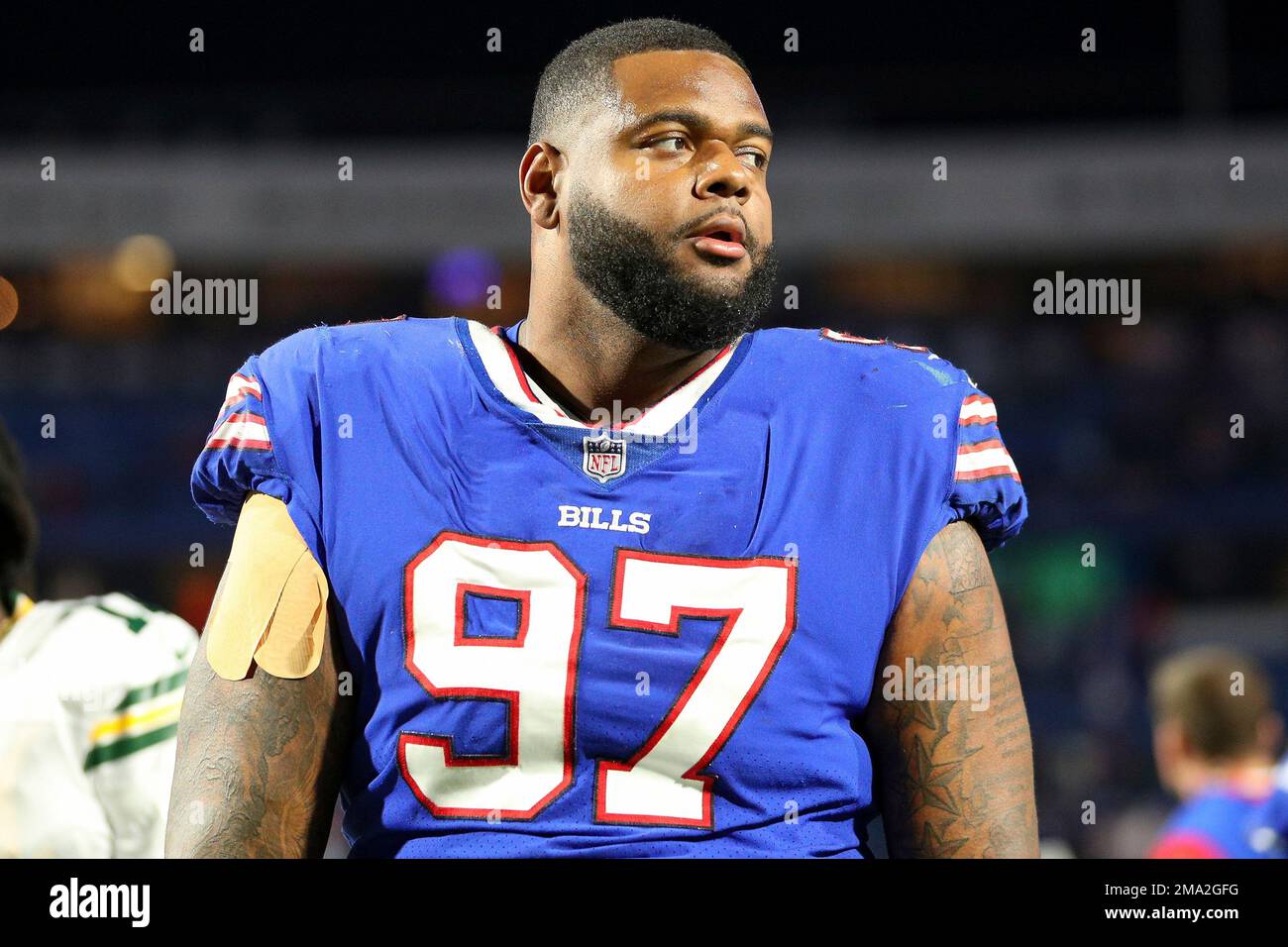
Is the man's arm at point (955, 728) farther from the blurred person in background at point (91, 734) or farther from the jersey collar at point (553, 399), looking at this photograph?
the blurred person in background at point (91, 734)

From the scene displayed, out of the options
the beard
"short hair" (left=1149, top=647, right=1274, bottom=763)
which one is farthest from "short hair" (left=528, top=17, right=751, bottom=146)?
"short hair" (left=1149, top=647, right=1274, bottom=763)

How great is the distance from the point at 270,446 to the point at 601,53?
543 mm

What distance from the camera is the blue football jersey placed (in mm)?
1468

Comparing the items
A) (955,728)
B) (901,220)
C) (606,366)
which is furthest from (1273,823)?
(901,220)

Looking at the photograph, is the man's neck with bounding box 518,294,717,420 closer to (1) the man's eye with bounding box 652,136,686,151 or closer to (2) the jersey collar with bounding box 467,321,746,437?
(2) the jersey collar with bounding box 467,321,746,437

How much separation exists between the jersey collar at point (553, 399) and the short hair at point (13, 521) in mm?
1354

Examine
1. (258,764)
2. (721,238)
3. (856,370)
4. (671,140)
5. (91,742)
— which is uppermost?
(671,140)

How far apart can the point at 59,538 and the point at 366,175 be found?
3.35m

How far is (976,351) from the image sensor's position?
11344 millimetres

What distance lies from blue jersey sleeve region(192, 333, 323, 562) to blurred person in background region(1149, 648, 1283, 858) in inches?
95.5

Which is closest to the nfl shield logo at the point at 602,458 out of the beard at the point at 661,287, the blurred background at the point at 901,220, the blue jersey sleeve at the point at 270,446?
the beard at the point at 661,287

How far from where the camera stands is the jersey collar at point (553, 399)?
1.61m

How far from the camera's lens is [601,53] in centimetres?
168

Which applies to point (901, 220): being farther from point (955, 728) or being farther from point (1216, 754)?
point (955, 728)
